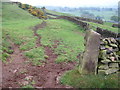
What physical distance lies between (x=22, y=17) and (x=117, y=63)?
36257 millimetres

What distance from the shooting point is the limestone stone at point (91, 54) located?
31.8ft

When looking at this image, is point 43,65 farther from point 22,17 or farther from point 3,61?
point 22,17

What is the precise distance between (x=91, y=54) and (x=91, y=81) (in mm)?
1589

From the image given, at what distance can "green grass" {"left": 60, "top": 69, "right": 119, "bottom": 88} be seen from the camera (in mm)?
8766

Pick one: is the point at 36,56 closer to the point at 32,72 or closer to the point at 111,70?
the point at 32,72

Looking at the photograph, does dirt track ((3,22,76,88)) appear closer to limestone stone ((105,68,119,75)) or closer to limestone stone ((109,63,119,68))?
limestone stone ((105,68,119,75))

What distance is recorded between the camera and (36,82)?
32.1ft

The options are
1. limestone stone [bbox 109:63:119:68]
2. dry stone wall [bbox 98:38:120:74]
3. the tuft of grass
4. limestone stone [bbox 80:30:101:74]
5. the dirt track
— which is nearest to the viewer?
the dirt track

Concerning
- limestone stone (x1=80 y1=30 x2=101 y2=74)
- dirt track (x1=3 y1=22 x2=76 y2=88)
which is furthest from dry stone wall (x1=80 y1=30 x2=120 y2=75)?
dirt track (x1=3 y1=22 x2=76 y2=88)

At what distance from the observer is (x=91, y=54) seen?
9.80 meters

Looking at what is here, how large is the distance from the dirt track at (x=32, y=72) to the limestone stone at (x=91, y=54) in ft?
5.95

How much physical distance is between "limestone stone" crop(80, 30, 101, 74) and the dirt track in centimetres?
181

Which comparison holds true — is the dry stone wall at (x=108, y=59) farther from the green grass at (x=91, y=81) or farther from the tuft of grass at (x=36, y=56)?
the tuft of grass at (x=36, y=56)

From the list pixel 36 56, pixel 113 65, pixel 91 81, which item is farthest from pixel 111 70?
pixel 36 56
